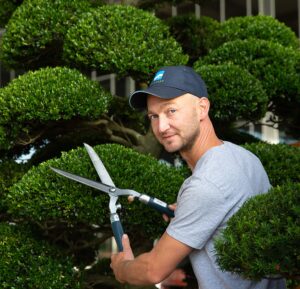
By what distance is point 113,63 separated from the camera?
4.50 meters

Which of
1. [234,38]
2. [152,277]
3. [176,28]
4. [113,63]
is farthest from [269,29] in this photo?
[152,277]

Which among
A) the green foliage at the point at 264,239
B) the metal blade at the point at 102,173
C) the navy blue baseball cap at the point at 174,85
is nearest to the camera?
the green foliage at the point at 264,239

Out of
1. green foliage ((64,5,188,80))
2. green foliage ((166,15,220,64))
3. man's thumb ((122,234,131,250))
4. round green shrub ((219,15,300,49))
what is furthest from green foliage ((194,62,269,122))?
man's thumb ((122,234,131,250))

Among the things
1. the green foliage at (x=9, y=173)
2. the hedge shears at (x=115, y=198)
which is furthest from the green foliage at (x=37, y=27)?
the hedge shears at (x=115, y=198)

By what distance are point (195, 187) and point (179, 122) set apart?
1.01ft

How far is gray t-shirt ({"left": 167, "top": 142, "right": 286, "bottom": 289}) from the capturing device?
2111mm

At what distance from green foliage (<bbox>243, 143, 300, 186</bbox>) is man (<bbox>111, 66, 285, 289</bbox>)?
174 centimetres

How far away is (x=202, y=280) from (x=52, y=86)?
2418 millimetres

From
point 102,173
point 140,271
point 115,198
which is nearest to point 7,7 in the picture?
point 102,173

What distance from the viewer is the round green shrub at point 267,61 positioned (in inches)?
192

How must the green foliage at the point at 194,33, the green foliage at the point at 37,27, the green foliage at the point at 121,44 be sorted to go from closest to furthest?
the green foliage at the point at 121,44 < the green foliage at the point at 37,27 < the green foliage at the point at 194,33

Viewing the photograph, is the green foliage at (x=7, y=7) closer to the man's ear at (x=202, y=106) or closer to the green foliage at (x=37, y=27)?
the green foliage at (x=37, y=27)

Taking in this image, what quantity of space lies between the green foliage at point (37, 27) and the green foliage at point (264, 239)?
304cm

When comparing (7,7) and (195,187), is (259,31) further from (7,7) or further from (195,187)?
(195,187)
